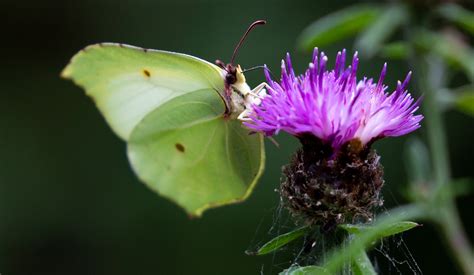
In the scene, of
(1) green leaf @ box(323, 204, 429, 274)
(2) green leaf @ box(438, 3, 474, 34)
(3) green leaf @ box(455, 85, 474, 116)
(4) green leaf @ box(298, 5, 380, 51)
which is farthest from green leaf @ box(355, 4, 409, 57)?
(1) green leaf @ box(323, 204, 429, 274)

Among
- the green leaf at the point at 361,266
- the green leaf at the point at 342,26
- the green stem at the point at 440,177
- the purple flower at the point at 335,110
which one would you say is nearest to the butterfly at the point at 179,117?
the purple flower at the point at 335,110

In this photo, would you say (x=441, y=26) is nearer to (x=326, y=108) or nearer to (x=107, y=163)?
(x=326, y=108)

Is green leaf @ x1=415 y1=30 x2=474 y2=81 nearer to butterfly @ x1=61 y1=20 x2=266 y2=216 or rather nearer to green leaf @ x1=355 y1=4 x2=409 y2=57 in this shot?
green leaf @ x1=355 y1=4 x2=409 y2=57

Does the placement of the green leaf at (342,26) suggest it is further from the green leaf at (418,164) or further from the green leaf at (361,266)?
the green leaf at (361,266)

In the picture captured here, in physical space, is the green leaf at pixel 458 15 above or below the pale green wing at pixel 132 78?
above

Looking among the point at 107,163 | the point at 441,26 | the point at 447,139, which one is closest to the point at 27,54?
the point at 107,163

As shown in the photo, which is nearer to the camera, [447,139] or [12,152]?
[447,139]

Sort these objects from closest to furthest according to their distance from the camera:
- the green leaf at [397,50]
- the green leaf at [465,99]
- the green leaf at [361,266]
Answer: the green leaf at [361,266], the green leaf at [465,99], the green leaf at [397,50]
